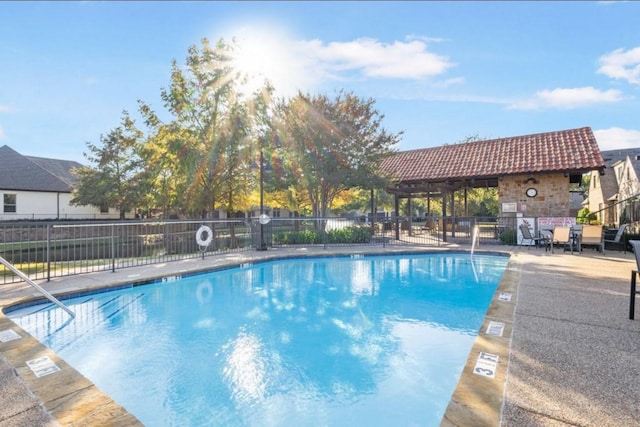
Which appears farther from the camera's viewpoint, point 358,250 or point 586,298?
point 358,250

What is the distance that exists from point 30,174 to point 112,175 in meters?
9.37

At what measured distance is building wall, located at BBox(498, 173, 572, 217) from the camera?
44.0 feet

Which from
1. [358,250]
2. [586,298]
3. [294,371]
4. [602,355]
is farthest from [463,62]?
[294,371]

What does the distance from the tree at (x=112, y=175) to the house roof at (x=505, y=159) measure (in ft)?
60.9

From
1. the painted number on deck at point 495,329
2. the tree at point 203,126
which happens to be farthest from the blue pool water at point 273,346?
the tree at point 203,126

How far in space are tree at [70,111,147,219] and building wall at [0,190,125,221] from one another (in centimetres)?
375

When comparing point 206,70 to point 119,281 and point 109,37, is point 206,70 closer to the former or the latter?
point 109,37

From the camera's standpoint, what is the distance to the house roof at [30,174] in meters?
25.9

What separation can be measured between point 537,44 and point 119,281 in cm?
1301

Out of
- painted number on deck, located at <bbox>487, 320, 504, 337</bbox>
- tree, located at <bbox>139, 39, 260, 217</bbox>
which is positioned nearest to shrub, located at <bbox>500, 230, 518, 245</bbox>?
painted number on deck, located at <bbox>487, 320, 504, 337</bbox>

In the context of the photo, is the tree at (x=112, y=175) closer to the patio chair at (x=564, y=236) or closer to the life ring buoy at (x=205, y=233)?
the life ring buoy at (x=205, y=233)

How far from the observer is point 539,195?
13797 millimetres

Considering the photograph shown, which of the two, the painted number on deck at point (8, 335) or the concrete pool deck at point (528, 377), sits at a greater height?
the concrete pool deck at point (528, 377)

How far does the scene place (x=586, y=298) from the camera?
192 inches
